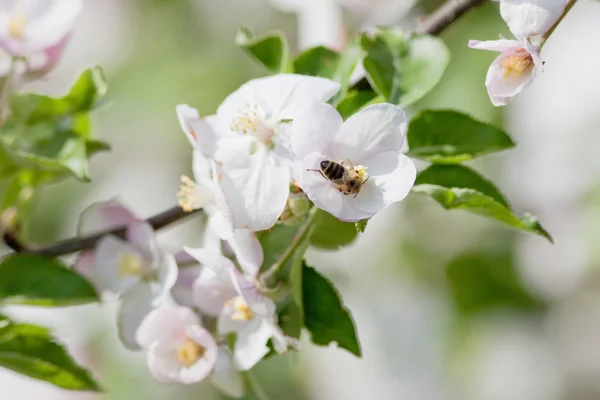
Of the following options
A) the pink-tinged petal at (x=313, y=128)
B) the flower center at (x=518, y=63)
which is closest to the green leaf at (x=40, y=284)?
the pink-tinged petal at (x=313, y=128)

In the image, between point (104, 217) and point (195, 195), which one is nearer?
point (195, 195)

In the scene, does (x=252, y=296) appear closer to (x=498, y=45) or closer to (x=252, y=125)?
(x=252, y=125)

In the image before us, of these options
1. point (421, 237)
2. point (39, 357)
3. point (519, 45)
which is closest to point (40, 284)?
point (39, 357)

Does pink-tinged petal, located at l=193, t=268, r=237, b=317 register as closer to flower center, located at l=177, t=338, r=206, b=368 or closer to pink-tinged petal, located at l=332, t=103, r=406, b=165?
flower center, located at l=177, t=338, r=206, b=368

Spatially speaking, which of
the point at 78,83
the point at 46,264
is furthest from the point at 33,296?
the point at 78,83

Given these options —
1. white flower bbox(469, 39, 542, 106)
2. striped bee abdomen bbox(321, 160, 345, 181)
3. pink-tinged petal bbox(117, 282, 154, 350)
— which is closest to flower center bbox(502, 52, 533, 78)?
white flower bbox(469, 39, 542, 106)

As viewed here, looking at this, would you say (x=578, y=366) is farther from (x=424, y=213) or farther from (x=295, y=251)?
(x=295, y=251)
